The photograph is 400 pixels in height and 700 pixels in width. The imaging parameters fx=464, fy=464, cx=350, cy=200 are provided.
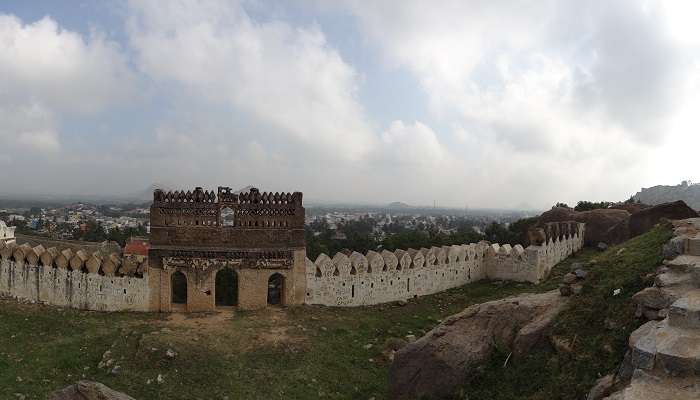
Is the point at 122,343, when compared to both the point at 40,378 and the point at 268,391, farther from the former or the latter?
the point at 268,391

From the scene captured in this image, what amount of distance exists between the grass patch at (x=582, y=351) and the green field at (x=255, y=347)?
2 cm

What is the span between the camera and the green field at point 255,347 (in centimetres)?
790

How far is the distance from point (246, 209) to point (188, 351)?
602 centimetres

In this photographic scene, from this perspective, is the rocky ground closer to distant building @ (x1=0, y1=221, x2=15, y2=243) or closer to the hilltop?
the hilltop

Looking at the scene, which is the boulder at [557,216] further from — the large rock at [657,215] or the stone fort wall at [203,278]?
the stone fort wall at [203,278]

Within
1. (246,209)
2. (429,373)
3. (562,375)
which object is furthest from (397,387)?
(246,209)

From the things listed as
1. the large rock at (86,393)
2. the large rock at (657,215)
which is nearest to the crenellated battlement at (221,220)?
the large rock at (86,393)

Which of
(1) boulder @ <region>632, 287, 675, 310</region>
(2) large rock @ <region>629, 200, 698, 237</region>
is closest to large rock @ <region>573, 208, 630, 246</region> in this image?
(2) large rock @ <region>629, 200, 698, 237</region>

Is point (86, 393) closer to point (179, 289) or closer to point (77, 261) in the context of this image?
point (77, 261)

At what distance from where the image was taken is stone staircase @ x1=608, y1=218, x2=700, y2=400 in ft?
16.4

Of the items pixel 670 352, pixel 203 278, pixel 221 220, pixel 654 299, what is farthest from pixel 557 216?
pixel 670 352

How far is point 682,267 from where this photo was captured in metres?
7.32

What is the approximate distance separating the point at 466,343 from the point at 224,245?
1094 cm

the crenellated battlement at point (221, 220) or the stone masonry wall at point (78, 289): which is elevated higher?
the crenellated battlement at point (221, 220)
